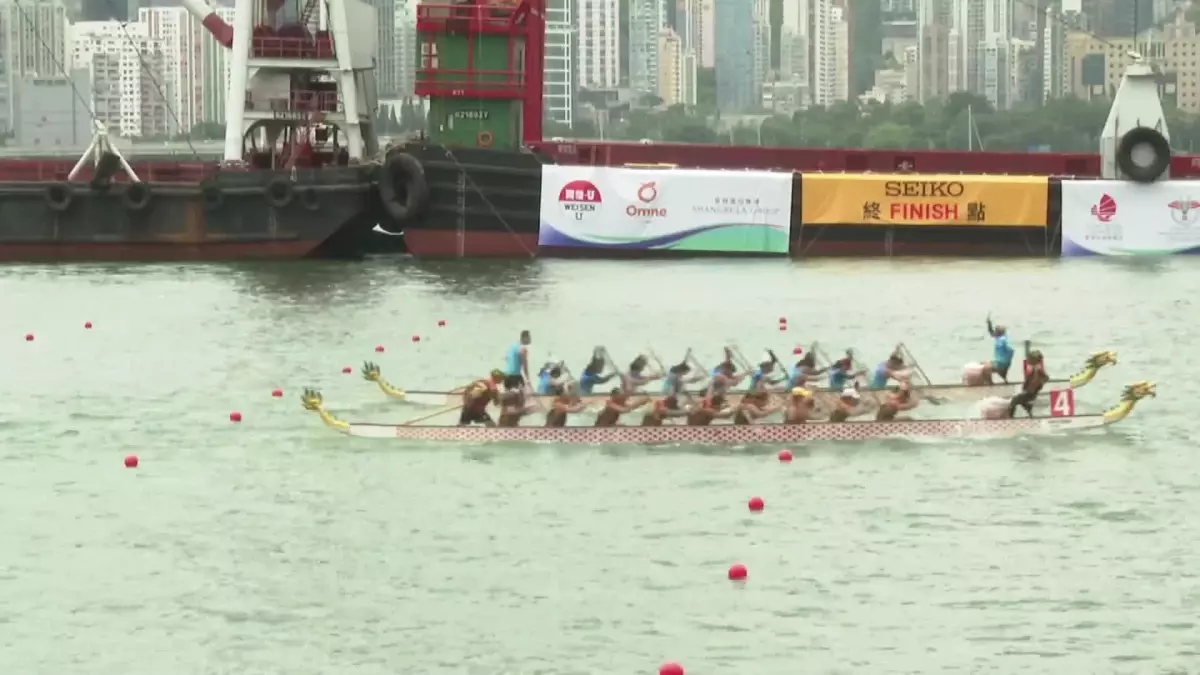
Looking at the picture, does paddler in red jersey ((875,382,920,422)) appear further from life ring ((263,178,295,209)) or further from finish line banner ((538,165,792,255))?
finish line banner ((538,165,792,255))

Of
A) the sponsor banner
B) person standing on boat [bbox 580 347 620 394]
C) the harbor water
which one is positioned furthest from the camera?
the sponsor banner

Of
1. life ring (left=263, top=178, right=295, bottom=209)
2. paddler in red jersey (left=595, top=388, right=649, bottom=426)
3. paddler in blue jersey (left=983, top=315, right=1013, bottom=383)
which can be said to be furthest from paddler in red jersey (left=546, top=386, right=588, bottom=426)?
life ring (left=263, top=178, right=295, bottom=209)

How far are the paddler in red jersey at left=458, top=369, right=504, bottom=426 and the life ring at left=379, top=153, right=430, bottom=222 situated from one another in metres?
27.5

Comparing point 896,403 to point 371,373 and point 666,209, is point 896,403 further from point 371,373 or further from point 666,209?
point 666,209

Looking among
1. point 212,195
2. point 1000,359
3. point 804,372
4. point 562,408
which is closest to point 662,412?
point 562,408

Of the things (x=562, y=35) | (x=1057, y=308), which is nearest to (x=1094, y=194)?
(x=1057, y=308)

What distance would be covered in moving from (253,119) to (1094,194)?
75.4 ft

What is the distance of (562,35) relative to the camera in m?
191

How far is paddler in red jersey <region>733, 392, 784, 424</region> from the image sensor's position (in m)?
35.2

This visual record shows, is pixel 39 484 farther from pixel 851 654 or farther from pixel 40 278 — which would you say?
pixel 40 278

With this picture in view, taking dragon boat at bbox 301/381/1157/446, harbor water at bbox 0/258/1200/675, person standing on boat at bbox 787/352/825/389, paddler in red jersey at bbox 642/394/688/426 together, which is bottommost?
harbor water at bbox 0/258/1200/675

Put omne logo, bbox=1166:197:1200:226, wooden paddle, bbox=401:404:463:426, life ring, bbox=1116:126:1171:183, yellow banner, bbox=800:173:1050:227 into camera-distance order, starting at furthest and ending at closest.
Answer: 1. omne logo, bbox=1166:197:1200:226
2. life ring, bbox=1116:126:1171:183
3. yellow banner, bbox=800:173:1050:227
4. wooden paddle, bbox=401:404:463:426

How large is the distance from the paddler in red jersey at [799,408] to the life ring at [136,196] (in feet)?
104

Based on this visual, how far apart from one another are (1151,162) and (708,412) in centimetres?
3436
